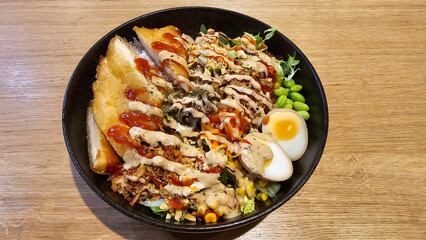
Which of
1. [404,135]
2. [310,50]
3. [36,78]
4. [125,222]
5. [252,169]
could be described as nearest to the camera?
[252,169]

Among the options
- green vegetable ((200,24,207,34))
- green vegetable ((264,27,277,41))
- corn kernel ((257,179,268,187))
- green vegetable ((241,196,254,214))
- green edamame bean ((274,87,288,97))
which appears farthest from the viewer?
green vegetable ((200,24,207,34))

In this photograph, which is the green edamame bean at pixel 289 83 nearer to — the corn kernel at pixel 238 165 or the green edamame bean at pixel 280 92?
the green edamame bean at pixel 280 92

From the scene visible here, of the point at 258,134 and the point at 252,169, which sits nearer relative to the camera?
the point at 252,169

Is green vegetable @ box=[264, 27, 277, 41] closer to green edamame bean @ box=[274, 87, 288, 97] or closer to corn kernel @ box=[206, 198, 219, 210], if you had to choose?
green edamame bean @ box=[274, 87, 288, 97]

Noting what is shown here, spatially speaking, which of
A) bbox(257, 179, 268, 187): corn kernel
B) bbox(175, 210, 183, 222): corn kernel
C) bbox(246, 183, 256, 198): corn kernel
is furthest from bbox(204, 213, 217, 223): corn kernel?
bbox(257, 179, 268, 187): corn kernel

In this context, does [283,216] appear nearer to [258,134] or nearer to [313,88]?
[258,134]

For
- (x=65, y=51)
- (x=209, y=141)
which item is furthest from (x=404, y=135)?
(x=65, y=51)
